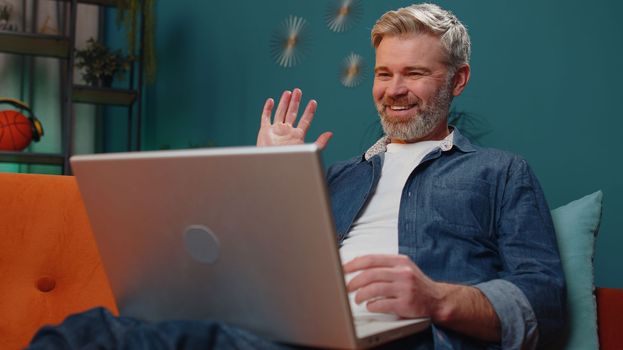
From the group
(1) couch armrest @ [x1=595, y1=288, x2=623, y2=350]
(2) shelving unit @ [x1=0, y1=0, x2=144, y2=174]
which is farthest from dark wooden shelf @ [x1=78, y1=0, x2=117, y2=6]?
(1) couch armrest @ [x1=595, y1=288, x2=623, y2=350]

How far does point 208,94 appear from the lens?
3.67 meters

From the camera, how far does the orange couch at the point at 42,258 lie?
1.57m

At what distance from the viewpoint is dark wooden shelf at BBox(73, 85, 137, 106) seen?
369 cm

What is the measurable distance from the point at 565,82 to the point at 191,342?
1421mm

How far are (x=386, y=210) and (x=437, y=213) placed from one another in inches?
5.5

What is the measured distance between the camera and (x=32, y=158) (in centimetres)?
361

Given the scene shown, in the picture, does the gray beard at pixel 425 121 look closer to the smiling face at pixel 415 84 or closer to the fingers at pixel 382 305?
the smiling face at pixel 415 84

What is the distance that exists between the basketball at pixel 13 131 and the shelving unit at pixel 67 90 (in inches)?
1.5

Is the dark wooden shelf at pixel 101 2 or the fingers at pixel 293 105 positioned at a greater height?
the dark wooden shelf at pixel 101 2

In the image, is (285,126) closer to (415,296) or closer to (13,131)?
(415,296)

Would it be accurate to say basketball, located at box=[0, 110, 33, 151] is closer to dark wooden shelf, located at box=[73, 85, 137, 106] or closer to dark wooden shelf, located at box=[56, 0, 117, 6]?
dark wooden shelf, located at box=[73, 85, 137, 106]

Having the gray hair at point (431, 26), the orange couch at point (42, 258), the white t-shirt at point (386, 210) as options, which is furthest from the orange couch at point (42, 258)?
the gray hair at point (431, 26)

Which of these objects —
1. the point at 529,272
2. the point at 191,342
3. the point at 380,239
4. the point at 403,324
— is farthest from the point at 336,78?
the point at 191,342

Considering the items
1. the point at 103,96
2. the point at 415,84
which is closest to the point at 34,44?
the point at 103,96
